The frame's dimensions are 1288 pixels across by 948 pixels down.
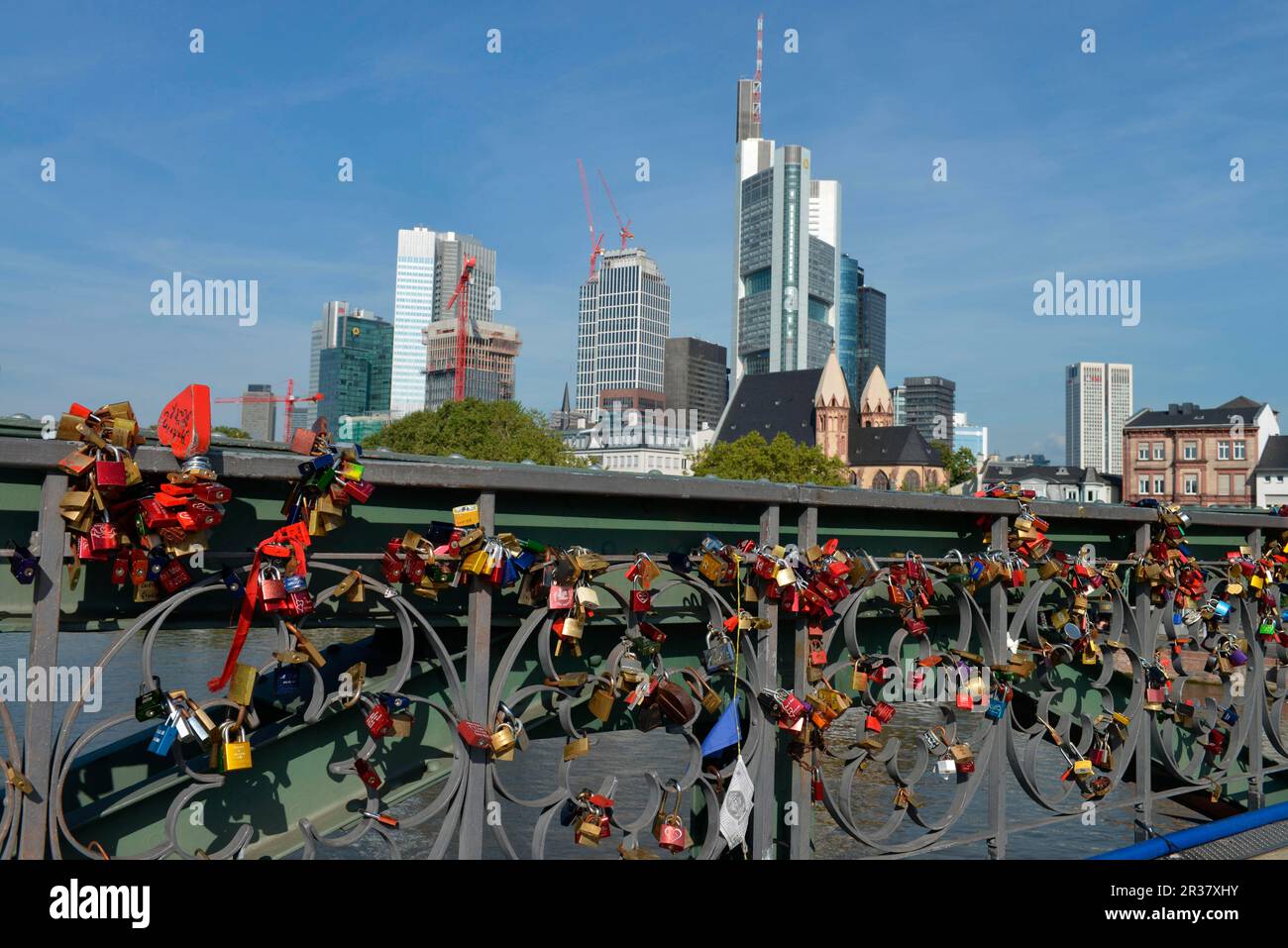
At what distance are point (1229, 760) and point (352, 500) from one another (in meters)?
7.05

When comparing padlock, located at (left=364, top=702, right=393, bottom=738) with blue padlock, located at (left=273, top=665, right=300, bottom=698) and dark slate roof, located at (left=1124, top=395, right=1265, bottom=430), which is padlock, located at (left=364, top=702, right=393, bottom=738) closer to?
blue padlock, located at (left=273, top=665, right=300, bottom=698)

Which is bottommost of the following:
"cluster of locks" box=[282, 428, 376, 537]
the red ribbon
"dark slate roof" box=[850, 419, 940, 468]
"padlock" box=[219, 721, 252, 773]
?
"padlock" box=[219, 721, 252, 773]

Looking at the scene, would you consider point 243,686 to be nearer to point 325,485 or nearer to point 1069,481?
point 325,485

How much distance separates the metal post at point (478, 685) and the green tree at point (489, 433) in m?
76.9

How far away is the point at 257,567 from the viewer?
362 cm

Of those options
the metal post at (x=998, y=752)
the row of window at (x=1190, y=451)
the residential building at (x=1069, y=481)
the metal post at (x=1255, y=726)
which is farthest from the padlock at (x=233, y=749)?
the residential building at (x=1069, y=481)

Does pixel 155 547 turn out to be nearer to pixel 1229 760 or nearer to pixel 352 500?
pixel 352 500

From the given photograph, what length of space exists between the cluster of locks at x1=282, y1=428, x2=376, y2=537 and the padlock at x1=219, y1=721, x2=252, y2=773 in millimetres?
735

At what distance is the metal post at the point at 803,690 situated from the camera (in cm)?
505

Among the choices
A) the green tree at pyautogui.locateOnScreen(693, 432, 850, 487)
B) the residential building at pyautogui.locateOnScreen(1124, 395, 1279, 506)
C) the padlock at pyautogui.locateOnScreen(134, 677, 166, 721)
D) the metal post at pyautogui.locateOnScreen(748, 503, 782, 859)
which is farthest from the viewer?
the residential building at pyautogui.locateOnScreen(1124, 395, 1279, 506)

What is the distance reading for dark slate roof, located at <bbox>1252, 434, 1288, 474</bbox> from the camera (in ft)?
316

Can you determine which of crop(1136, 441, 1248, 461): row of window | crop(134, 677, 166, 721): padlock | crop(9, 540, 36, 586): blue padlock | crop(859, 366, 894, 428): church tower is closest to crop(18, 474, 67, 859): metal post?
crop(9, 540, 36, 586): blue padlock

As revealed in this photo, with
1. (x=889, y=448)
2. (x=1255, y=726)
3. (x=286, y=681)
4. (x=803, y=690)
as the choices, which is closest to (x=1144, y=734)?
(x=1255, y=726)
